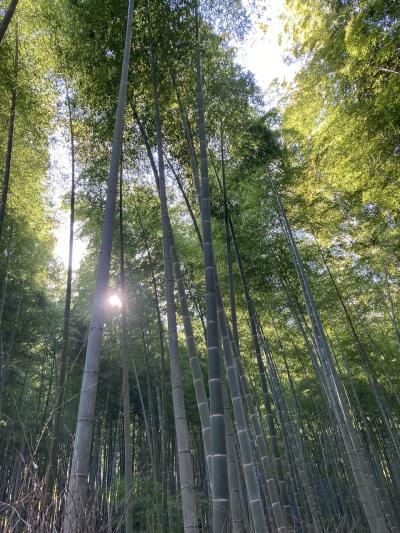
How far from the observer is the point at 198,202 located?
15.5 feet

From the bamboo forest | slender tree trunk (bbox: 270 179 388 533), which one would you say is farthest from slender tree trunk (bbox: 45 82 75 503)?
slender tree trunk (bbox: 270 179 388 533)

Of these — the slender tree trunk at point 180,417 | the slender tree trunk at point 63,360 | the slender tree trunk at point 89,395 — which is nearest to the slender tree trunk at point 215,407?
the slender tree trunk at point 180,417

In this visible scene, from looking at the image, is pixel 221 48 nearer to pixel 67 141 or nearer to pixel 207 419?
pixel 67 141

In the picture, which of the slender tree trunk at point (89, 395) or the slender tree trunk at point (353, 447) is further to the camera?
the slender tree trunk at point (353, 447)

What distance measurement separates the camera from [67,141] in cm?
541

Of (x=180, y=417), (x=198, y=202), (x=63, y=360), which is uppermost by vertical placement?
(x=198, y=202)

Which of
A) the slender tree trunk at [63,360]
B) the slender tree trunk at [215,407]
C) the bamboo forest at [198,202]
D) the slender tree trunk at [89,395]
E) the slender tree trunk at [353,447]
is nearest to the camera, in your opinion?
the slender tree trunk at [89,395]

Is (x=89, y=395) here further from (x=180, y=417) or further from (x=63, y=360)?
(x=63, y=360)

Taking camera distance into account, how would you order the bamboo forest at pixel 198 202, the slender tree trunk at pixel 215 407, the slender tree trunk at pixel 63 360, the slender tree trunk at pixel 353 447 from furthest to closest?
the slender tree trunk at pixel 353 447
the slender tree trunk at pixel 63 360
the bamboo forest at pixel 198 202
the slender tree trunk at pixel 215 407

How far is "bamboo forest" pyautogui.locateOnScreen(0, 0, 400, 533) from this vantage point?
119 inches

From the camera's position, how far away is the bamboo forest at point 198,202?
9.91 ft

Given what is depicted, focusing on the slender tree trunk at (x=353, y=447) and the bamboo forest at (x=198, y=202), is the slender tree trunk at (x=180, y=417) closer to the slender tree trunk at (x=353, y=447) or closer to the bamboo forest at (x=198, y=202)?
the bamboo forest at (x=198, y=202)

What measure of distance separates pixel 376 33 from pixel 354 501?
9.67m

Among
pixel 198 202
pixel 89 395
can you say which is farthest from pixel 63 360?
pixel 89 395
